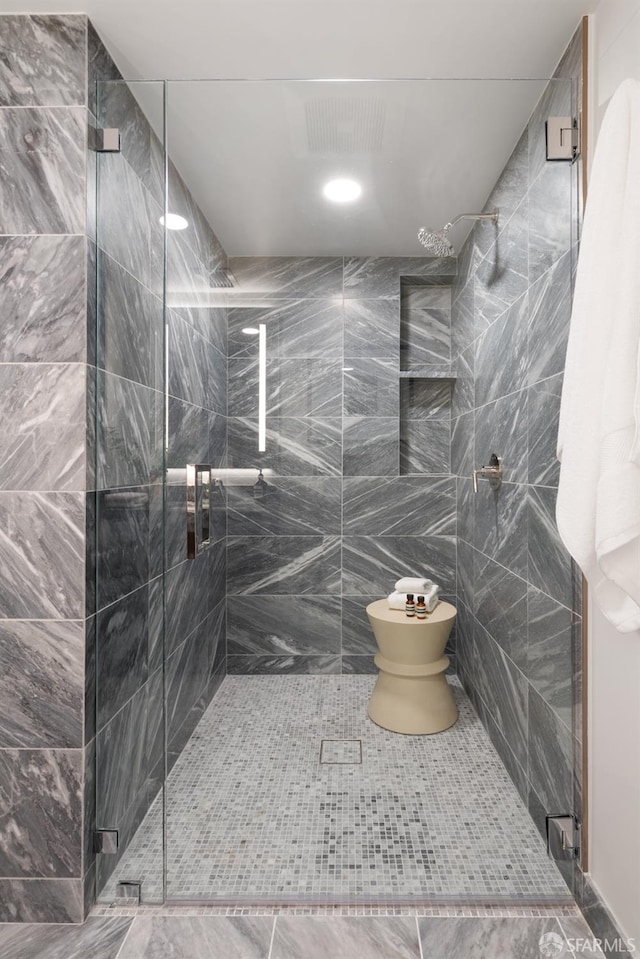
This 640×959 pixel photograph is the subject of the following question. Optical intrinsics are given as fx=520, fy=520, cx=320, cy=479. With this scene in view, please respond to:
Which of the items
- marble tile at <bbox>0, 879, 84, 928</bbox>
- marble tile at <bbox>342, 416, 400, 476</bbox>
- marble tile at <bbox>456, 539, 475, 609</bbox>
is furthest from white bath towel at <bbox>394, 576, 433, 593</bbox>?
marble tile at <bbox>0, 879, 84, 928</bbox>

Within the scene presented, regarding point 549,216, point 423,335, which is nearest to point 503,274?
point 549,216

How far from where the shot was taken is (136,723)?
1508 millimetres

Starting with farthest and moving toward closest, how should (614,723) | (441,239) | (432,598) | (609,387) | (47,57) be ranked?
(432,598), (441,239), (47,57), (614,723), (609,387)

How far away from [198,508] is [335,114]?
45.4 inches

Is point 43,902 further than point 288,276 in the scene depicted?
No

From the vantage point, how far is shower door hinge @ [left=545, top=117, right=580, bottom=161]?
54.9 inches

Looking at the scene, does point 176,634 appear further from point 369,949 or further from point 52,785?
point 369,949

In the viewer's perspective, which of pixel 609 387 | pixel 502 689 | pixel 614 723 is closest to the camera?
pixel 609 387

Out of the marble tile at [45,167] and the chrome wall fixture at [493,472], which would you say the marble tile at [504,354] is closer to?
the chrome wall fixture at [493,472]

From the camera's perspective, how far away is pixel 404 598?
5.07ft

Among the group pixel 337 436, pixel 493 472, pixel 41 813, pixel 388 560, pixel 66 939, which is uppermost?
pixel 337 436

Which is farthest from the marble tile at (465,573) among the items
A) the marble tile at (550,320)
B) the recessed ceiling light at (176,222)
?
the recessed ceiling light at (176,222)

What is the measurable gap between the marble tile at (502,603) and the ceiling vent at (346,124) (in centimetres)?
121

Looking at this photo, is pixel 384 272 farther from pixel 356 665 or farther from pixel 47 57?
pixel 356 665
